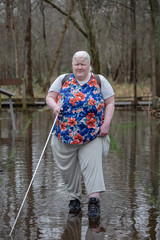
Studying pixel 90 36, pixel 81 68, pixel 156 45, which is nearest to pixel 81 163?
pixel 81 68

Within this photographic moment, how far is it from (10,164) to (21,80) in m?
13.2

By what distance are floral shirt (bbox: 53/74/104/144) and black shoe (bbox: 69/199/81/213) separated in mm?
675

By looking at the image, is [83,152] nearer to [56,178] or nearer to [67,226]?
[67,226]

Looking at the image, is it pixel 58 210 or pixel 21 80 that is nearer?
pixel 58 210

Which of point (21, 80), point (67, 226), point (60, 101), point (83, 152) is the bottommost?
point (67, 226)

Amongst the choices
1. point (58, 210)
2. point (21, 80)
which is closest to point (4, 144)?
point (58, 210)

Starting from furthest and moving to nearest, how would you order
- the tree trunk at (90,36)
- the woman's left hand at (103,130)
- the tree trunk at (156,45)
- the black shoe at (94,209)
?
1. the tree trunk at (90,36)
2. the tree trunk at (156,45)
3. the woman's left hand at (103,130)
4. the black shoe at (94,209)

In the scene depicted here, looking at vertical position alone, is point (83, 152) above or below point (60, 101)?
below

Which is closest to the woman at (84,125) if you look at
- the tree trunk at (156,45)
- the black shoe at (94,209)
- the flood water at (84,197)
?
the black shoe at (94,209)

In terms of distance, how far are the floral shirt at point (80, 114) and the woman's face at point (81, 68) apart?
0.08 metres

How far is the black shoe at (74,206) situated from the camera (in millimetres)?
5422

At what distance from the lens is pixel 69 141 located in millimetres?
5258

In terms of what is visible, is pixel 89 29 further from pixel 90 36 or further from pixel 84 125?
pixel 84 125

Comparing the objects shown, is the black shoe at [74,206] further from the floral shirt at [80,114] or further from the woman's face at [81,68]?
the woman's face at [81,68]
